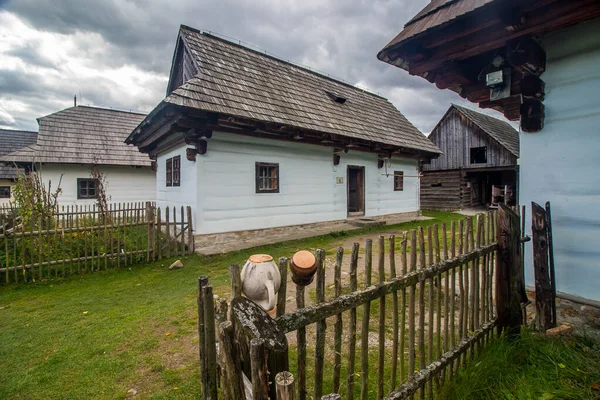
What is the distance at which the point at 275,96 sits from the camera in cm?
927

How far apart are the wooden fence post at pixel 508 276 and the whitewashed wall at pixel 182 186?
20.7 feet

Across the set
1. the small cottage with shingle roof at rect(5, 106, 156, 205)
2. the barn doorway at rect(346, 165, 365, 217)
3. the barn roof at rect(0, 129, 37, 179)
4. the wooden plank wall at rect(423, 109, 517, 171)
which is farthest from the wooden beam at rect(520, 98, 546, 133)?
the barn roof at rect(0, 129, 37, 179)

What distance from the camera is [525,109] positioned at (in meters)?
2.97

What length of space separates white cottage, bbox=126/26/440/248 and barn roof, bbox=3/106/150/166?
5043mm

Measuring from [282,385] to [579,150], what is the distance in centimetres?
341

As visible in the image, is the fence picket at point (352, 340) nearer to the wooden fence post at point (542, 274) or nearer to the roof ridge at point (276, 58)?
the wooden fence post at point (542, 274)

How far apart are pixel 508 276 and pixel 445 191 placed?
1842cm

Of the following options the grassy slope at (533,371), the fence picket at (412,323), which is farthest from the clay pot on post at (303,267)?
the grassy slope at (533,371)

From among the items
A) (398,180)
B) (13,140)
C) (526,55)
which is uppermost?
(13,140)

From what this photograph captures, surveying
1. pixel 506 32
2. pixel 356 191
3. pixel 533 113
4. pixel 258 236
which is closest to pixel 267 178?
pixel 258 236

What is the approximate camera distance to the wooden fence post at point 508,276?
2865mm

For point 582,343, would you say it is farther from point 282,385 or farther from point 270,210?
point 270,210

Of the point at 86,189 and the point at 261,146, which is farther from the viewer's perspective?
the point at 86,189

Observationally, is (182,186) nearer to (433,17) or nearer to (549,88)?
(433,17)
